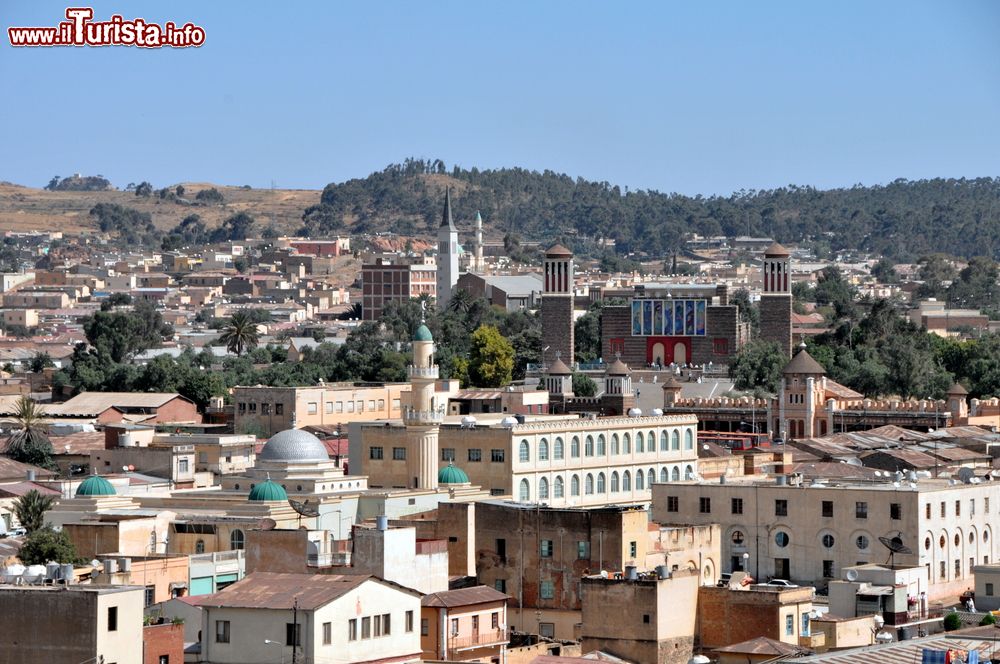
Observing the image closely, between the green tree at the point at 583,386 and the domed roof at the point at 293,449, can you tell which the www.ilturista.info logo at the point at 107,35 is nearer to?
the domed roof at the point at 293,449

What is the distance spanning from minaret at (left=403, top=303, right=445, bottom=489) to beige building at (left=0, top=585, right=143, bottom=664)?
25.9 metres

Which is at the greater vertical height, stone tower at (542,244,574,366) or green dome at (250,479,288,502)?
stone tower at (542,244,574,366)

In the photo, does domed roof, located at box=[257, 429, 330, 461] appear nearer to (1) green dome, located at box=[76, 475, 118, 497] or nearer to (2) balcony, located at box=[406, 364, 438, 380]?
(2) balcony, located at box=[406, 364, 438, 380]

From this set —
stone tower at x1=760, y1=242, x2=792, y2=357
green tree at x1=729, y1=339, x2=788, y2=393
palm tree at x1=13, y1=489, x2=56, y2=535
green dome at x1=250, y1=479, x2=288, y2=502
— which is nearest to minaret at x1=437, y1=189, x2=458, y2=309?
stone tower at x1=760, y1=242, x2=792, y2=357

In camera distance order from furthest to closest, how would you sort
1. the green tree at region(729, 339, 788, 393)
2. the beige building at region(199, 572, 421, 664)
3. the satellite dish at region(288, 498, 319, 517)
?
the green tree at region(729, 339, 788, 393) < the satellite dish at region(288, 498, 319, 517) < the beige building at region(199, 572, 421, 664)

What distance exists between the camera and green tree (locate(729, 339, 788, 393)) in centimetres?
10894

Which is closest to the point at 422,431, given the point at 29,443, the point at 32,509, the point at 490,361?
the point at 32,509

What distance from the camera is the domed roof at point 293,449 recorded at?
5781 cm

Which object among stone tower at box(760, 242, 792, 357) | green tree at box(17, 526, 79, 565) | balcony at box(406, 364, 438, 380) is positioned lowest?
green tree at box(17, 526, 79, 565)

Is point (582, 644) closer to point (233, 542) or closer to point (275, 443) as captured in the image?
point (233, 542)

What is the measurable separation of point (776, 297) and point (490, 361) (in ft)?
52.0

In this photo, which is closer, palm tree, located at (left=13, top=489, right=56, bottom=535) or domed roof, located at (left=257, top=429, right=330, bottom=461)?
palm tree, located at (left=13, top=489, right=56, bottom=535)

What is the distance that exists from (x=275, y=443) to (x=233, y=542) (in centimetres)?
1031

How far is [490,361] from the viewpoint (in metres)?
115
